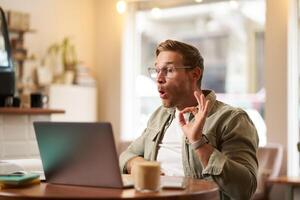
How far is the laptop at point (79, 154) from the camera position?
174 centimetres

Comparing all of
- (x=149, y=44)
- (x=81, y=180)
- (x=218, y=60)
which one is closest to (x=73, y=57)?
(x=149, y=44)

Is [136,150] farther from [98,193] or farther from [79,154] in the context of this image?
[98,193]

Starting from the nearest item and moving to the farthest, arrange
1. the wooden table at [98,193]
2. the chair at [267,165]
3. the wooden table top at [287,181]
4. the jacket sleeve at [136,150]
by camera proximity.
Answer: the wooden table at [98,193]
the jacket sleeve at [136,150]
the wooden table top at [287,181]
the chair at [267,165]

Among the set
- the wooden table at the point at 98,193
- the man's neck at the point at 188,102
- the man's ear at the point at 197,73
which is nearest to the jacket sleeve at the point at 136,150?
the man's neck at the point at 188,102

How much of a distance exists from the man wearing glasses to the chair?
219cm

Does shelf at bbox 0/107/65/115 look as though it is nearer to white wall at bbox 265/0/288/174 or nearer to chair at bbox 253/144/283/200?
chair at bbox 253/144/283/200

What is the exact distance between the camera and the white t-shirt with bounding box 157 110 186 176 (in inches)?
93.3

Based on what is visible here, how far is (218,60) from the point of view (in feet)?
23.7

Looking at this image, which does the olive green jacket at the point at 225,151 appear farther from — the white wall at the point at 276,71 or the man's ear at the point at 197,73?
the white wall at the point at 276,71

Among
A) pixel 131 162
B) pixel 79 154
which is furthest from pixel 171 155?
pixel 79 154

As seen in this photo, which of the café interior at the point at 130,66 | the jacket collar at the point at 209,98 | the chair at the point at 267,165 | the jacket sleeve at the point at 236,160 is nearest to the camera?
the jacket sleeve at the point at 236,160

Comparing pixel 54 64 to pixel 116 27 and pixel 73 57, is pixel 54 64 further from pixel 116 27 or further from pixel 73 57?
pixel 116 27

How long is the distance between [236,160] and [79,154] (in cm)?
59

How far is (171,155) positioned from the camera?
7.84 feet
